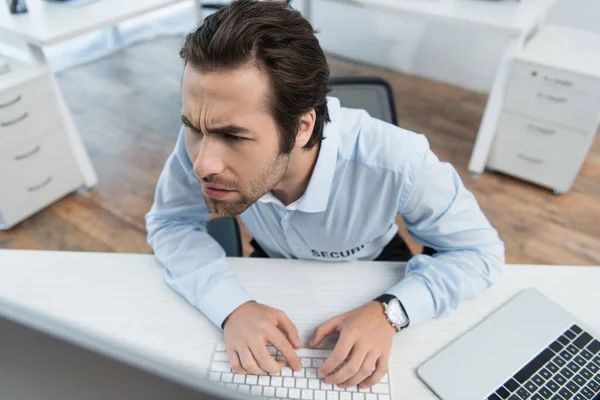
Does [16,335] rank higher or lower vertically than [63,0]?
higher

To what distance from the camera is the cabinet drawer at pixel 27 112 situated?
6.09 feet

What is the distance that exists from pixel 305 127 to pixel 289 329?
358 mm

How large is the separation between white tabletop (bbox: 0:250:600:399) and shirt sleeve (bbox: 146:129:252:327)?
1.1 inches

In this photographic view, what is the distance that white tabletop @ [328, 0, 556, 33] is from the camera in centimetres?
185

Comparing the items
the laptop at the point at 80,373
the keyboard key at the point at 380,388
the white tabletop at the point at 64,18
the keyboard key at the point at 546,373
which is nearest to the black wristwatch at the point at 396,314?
the keyboard key at the point at 380,388

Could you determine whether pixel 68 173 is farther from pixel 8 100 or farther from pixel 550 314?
pixel 550 314

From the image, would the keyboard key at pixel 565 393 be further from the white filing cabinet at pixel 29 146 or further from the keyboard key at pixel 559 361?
the white filing cabinet at pixel 29 146

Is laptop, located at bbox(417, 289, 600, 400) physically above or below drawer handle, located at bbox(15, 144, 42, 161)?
above

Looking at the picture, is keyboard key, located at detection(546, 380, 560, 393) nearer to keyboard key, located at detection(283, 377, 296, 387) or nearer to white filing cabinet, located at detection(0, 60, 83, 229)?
keyboard key, located at detection(283, 377, 296, 387)

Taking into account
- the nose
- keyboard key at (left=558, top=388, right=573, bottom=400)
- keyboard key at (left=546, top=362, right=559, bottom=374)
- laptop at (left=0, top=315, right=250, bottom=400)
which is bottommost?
keyboard key at (left=558, top=388, right=573, bottom=400)

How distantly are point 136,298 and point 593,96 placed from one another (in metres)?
1.87

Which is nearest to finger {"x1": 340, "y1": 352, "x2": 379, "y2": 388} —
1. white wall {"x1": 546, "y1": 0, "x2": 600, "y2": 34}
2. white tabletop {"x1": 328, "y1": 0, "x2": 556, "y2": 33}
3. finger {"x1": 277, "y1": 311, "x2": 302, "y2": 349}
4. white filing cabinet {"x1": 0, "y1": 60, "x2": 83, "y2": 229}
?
finger {"x1": 277, "y1": 311, "x2": 302, "y2": 349}

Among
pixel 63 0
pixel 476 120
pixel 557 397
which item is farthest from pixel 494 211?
pixel 63 0

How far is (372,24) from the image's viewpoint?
10.4 feet
